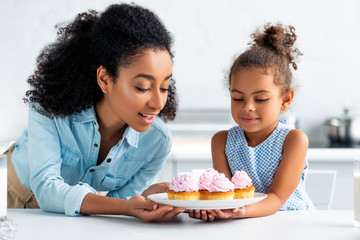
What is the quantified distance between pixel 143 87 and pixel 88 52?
12.6 inches

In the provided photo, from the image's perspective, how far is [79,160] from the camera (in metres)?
1.74

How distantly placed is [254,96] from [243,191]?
39 centimetres

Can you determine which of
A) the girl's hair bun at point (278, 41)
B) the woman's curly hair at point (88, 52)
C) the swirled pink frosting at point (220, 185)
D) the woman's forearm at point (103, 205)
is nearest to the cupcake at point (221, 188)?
the swirled pink frosting at point (220, 185)

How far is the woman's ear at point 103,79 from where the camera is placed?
5.23 ft

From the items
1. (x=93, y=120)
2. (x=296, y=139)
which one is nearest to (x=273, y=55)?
(x=296, y=139)

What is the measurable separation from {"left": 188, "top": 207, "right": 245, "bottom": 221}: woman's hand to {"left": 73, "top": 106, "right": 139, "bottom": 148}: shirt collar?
51 cm

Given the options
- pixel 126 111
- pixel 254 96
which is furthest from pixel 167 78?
pixel 254 96

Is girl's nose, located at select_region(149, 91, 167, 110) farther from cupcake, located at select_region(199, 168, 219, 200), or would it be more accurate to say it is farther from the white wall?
Answer: the white wall

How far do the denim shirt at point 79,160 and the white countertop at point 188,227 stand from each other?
8cm

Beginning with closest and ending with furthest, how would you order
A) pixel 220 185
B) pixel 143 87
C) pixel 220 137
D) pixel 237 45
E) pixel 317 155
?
pixel 220 185, pixel 143 87, pixel 220 137, pixel 317 155, pixel 237 45

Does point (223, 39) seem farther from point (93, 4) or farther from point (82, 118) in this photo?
point (82, 118)

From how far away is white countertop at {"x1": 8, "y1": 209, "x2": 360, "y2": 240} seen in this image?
3.68ft

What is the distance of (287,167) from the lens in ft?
5.03

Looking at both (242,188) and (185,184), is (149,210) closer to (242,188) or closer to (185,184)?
(185,184)
